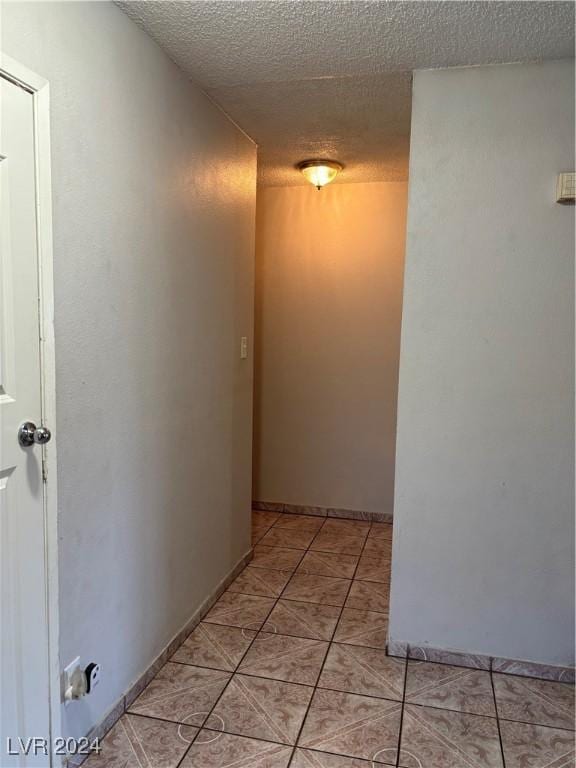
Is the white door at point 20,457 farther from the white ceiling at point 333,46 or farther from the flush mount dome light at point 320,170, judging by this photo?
the flush mount dome light at point 320,170

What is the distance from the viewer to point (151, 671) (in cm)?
205

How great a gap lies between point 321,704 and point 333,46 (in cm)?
222

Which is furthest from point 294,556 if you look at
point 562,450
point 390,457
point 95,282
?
point 95,282

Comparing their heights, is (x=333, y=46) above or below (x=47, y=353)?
above

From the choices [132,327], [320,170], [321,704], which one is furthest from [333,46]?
[321,704]

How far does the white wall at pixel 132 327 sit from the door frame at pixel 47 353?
0.04 m

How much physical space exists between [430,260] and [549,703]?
162cm

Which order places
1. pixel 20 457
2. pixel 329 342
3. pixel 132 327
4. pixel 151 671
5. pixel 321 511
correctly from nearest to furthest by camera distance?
1. pixel 20 457
2. pixel 132 327
3. pixel 151 671
4. pixel 329 342
5. pixel 321 511

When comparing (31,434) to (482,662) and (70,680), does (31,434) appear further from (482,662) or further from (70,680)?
(482,662)

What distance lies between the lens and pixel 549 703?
198cm

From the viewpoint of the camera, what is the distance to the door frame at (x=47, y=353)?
54.2 inches

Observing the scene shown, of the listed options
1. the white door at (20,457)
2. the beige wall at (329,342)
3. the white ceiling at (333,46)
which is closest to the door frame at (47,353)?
the white door at (20,457)

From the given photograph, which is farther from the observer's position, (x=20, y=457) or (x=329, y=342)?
(x=329, y=342)

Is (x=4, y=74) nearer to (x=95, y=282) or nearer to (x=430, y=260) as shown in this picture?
(x=95, y=282)
